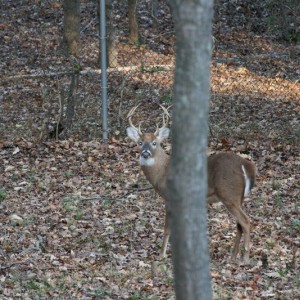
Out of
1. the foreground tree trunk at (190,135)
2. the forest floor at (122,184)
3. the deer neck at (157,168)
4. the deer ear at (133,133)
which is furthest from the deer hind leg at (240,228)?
the foreground tree trunk at (190,135)

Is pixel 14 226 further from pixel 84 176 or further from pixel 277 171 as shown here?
pixel 277 171

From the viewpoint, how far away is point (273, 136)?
414 inches

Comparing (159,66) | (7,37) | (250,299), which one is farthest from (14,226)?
(7,37)

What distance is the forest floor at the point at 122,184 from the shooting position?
621cm

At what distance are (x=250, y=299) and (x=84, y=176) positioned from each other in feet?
13.6

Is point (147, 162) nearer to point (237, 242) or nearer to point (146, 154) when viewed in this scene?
point (146, 154)

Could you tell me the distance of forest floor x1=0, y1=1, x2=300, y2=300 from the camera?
Result: 6215 mm

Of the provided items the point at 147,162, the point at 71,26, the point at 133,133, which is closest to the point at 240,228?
the point at 147,162

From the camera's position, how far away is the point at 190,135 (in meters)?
3.13

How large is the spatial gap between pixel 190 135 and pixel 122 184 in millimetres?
5936

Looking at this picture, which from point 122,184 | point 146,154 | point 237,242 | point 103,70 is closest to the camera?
point 237,242

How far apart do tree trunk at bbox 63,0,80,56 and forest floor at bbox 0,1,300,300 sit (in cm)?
32

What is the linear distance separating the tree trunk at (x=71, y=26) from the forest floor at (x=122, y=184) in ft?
1.04

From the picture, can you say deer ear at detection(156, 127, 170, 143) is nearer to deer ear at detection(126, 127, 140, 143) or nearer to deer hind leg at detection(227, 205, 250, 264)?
deer ear at detection(126, 127, 140, 143)
